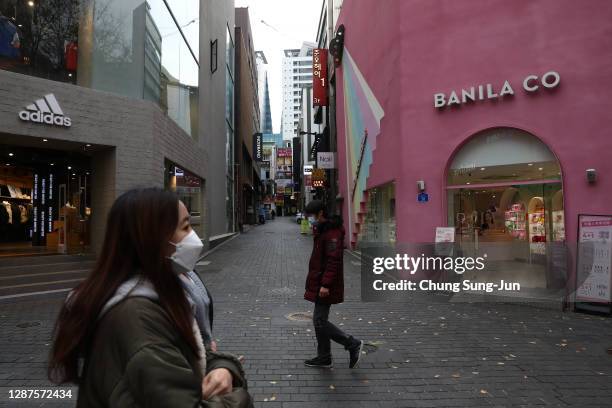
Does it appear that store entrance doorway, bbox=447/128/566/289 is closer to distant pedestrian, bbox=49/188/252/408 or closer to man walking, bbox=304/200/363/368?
man walking, bbox=304/200/363/368

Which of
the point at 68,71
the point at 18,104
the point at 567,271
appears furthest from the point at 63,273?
the point at 567,271

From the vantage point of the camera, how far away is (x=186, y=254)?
1709mm

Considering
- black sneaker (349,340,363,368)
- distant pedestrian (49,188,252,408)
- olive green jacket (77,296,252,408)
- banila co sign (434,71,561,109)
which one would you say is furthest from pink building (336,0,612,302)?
olive green jacket (77,296,252,408)

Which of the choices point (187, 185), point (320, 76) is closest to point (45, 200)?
point (187, 185)

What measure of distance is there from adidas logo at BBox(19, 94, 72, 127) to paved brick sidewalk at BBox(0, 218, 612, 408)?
396 centimetres

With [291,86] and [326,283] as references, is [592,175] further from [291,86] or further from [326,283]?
[291,86]

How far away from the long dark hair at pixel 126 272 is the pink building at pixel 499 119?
951 cm

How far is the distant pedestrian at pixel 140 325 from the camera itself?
1.31 meters

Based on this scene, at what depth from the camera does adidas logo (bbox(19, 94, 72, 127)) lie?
31.2ft

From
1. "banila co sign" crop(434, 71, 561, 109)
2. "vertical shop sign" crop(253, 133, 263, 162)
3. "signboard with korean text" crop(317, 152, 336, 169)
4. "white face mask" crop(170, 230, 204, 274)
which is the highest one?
"vertical shop sign" crop(253, 133, 263, 162)

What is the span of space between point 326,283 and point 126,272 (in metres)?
3.96

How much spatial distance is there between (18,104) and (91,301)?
998 centimetres

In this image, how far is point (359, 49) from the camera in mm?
18078

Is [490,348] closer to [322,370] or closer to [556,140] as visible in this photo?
[322,370]
